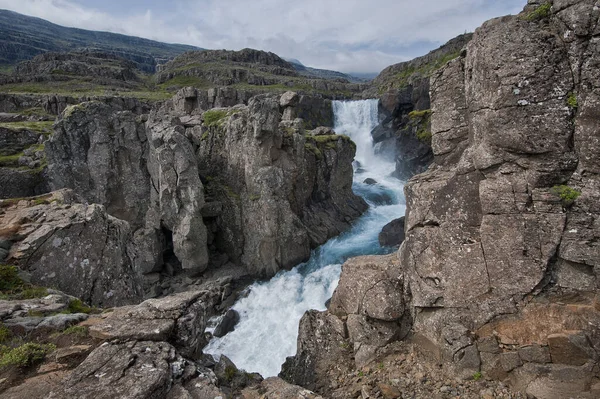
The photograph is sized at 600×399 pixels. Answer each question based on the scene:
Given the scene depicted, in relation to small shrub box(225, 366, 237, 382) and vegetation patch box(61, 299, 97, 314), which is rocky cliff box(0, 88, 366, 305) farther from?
vegetation patch box(61, 299, 97, 314)

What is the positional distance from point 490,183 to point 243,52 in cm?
18379

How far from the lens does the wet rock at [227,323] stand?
85.5 feet

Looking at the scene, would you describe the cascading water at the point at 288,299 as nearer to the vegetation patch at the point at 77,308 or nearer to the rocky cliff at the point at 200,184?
the rocky cliff at the point at 200,184

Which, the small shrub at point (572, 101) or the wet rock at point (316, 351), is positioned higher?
the small shrub at point (572, 101)

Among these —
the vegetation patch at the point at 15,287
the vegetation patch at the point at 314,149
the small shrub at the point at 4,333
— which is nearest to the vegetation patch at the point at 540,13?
the small shrub at the point at 4,333

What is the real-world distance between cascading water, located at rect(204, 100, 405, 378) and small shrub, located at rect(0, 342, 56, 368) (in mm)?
16478

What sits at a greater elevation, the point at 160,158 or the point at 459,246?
the point at 160,158

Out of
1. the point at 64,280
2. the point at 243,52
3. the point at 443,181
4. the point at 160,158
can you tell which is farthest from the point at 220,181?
the point at 243,52

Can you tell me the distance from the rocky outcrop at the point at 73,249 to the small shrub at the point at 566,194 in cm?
1629

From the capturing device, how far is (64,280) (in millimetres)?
11672

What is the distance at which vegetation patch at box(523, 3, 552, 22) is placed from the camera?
10.5 m

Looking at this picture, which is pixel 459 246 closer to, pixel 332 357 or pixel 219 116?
pixel 332 357

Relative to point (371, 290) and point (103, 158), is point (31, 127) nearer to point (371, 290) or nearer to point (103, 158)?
point (103, 158)

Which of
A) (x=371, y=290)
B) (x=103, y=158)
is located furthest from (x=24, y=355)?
(x=103, y=158)
